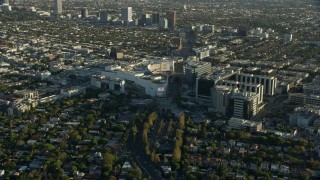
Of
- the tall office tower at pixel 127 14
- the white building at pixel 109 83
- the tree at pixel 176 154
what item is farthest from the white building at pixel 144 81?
the tall office tower at pixel 127 14

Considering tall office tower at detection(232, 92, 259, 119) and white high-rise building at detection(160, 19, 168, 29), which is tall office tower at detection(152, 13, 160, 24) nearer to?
white high-rise building at detection(160, 19, 168, 29)

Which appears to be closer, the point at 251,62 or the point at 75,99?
the point at 75,99

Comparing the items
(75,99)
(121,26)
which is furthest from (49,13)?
(75,99)

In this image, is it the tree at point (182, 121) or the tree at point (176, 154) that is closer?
the tree at point (176, 154)

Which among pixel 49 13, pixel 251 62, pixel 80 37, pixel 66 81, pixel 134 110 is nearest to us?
pixel 134 110

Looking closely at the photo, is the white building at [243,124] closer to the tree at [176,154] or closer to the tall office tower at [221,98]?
the tall office tower at [221,98]

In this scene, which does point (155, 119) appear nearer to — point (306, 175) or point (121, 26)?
point (306, 175)

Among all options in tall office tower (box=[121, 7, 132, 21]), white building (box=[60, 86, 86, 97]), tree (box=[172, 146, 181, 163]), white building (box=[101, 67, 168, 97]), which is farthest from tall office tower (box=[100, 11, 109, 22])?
tree (box=[172, 146, 181, 163])

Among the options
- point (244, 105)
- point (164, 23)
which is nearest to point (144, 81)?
point (244, 105)
